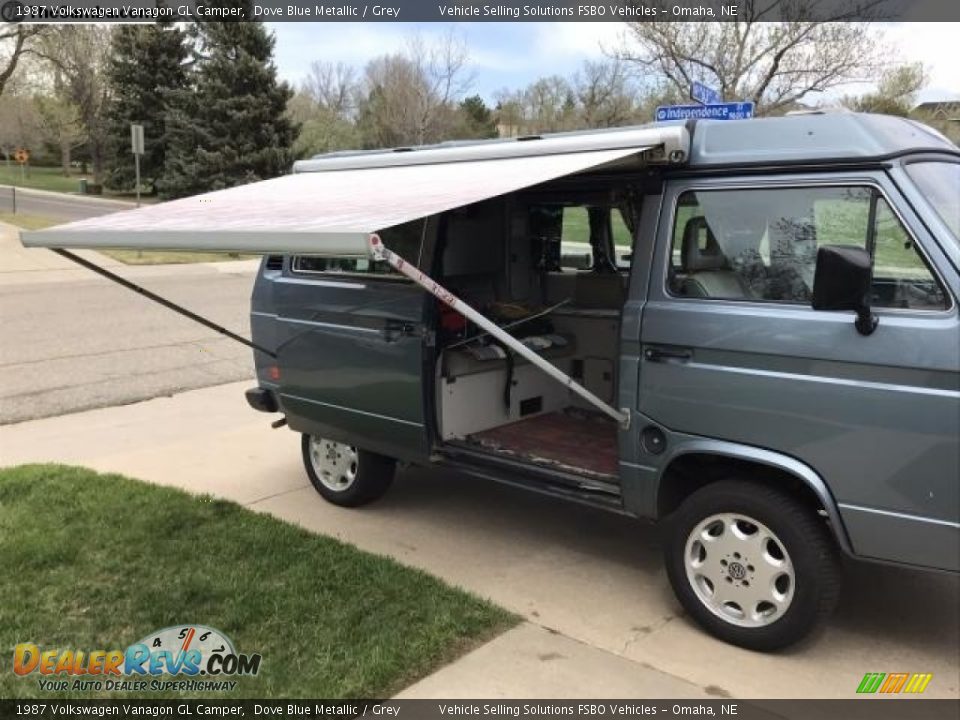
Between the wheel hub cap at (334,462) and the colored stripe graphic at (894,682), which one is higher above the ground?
the wheel hub cap at (334,462)

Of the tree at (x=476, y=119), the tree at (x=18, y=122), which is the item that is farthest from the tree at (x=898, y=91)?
the tree at (x=18, y=122)

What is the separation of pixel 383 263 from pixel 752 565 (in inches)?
92.9

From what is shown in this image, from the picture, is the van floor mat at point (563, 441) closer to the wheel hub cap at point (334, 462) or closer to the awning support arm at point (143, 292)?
the wheel hub cap at point (334, 462)

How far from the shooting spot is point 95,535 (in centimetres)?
482

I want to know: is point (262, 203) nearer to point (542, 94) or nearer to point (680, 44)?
point (680, 44)

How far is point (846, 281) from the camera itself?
3.04 meters

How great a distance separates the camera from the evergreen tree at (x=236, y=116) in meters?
30.5

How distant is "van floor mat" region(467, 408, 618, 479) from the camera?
4.52 m

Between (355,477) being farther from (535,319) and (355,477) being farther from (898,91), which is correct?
(898,91)

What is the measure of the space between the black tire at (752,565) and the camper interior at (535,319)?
2.53 feet

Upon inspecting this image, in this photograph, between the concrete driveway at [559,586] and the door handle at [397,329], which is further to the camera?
the door handle at [397,329]

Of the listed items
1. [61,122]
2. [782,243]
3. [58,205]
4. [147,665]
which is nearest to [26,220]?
[58,205]

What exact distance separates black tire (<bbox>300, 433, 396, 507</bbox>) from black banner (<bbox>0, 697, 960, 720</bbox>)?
221 centimetres

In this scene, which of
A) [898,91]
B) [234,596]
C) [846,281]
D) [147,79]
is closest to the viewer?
[846,281]
